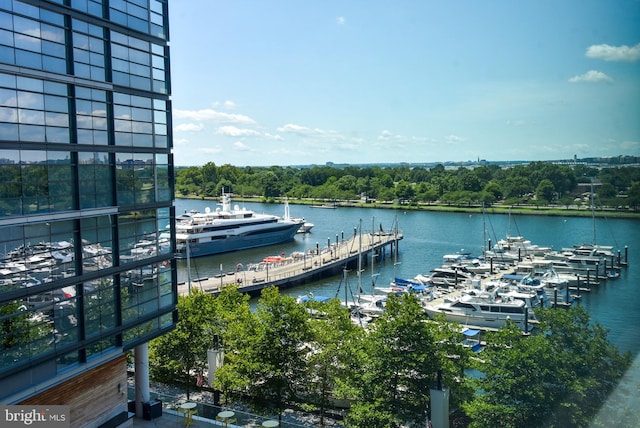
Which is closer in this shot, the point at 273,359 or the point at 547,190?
the point at 273,359

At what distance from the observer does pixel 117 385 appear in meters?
9.27

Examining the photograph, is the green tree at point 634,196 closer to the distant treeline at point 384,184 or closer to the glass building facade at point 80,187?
the glass building facade at point 80,187

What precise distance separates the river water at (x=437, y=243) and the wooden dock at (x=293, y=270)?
25.2 inches

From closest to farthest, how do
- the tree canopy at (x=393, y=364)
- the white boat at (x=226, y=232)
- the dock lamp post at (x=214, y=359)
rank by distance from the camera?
the tree canopy at (x=393, y=364)
the dock lamp post at (x=214, y=359)
the white boat at (x=226, y=232)

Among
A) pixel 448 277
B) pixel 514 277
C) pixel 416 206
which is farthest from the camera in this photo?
pixel 416 206

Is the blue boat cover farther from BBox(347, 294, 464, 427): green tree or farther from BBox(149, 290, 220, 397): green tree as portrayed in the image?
BBox(149, 290, 220, 397): green tree

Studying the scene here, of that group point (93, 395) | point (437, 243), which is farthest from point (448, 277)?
point (93, 395)

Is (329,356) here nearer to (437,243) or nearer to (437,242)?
(437,243)

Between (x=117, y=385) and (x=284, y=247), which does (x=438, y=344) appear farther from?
(x=284, y=247)

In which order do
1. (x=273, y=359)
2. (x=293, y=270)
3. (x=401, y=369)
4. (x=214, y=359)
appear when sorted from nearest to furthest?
1. (x=401, y=369)
2. (x=273, y=359)
3. (x=214, y=359)
4. (x=293, y=270)

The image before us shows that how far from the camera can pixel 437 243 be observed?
43.9 metres

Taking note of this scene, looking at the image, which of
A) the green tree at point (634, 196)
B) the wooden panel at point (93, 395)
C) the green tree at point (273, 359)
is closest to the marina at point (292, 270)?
Result: the green tree at point (273, 359)

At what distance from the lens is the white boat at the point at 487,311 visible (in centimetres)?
2194

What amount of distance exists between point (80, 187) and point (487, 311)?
1758 cm
